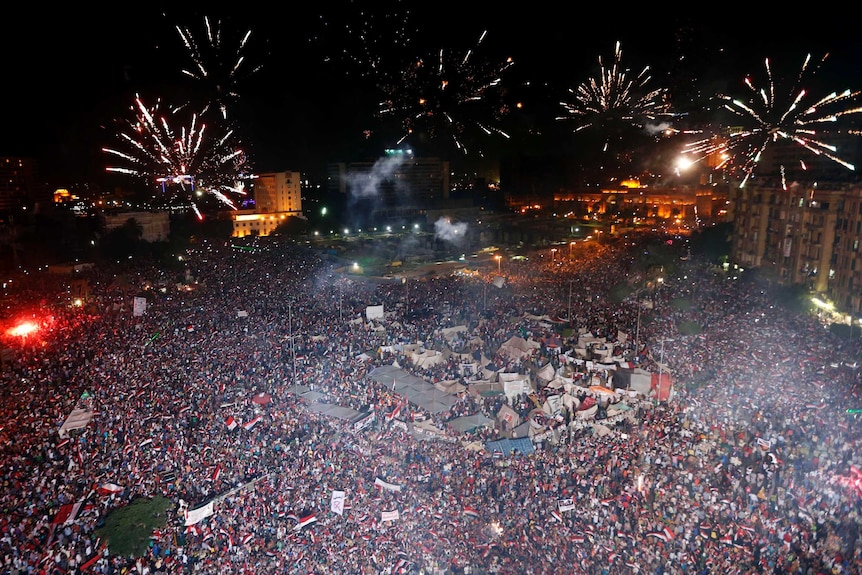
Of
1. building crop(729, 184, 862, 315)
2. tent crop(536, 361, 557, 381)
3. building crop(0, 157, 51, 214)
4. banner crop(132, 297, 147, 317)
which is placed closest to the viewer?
tent crop(536, 361, 557, 381)

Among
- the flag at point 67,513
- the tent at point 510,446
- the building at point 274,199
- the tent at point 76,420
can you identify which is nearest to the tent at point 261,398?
the tent at point 76,420

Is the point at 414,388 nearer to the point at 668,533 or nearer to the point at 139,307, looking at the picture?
the point at 668,533

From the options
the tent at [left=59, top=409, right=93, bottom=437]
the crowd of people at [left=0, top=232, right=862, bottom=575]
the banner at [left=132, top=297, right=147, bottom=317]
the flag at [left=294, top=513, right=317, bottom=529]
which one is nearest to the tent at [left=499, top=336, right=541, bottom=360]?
the crowd of people at [left=0, top=232, right=862, bottom=575]

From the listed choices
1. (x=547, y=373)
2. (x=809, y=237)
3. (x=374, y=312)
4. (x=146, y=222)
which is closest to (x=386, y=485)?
(x=547, y=373)

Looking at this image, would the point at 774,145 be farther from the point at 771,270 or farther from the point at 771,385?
the point at 771,385

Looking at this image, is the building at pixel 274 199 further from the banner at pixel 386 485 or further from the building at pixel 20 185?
the banner at pixel 386 485

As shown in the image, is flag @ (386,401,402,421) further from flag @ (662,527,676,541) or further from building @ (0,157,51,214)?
building @ (0,157,51,214)

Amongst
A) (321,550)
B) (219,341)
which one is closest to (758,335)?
(321,550)
